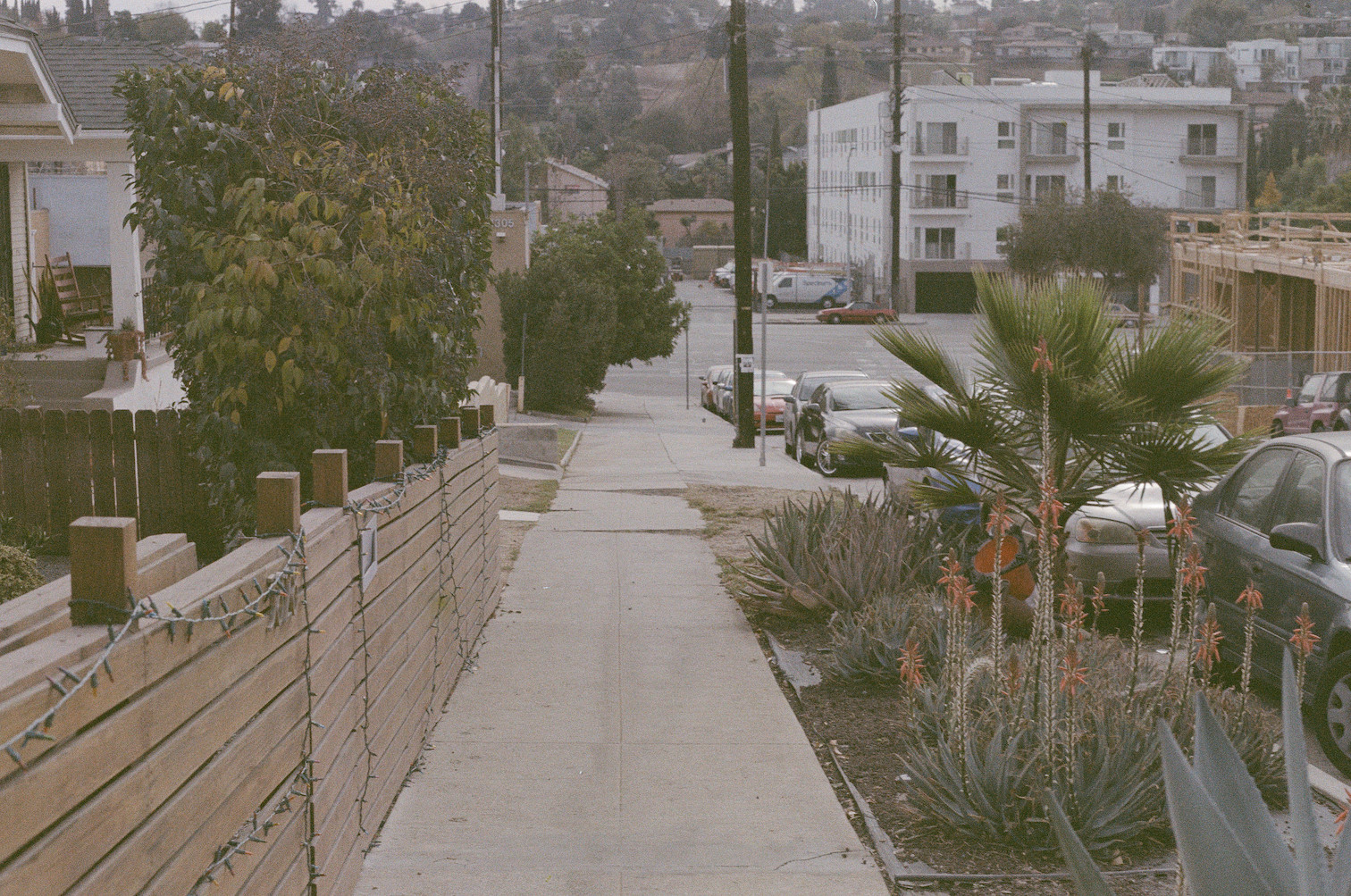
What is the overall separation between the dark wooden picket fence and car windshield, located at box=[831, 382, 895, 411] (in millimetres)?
14205

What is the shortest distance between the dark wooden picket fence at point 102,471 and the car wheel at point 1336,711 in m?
6.98

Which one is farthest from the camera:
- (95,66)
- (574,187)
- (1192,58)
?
(1192,58)

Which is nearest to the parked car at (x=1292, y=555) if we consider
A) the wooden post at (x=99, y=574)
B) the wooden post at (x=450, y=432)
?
the wooden post at (x=450, y=432)

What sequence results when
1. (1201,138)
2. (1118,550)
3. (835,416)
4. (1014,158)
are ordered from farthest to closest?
(1201,138)
(1014,158)
(835,416)
(1118,550)

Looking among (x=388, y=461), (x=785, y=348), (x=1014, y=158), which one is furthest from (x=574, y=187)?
(x=388, y=461)

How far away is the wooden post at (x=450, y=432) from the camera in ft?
26.5

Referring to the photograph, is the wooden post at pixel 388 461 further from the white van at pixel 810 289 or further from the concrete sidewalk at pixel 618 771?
the white van at pixel 810 289

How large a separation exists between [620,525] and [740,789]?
25.9 feet

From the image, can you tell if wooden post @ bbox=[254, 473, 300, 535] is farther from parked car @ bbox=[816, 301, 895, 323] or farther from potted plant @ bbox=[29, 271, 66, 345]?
parked car @ bbox=[816, 301, 895, 323]

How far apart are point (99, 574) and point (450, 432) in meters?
5.19

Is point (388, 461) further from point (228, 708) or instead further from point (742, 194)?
point (742, 194)

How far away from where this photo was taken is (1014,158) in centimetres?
7550

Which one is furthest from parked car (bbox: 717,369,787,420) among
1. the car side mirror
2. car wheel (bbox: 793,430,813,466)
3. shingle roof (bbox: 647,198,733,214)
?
shingle roof (bbox: 647,198,733,214)

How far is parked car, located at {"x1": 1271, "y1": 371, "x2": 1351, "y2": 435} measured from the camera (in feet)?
79.3
